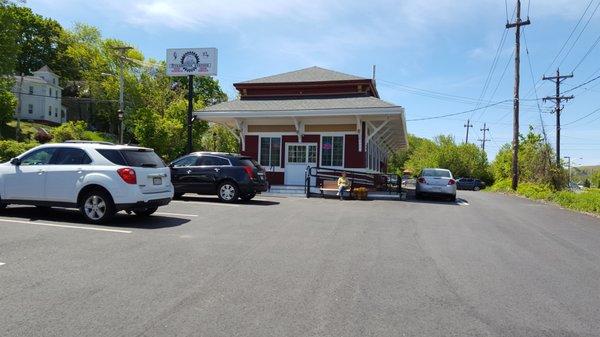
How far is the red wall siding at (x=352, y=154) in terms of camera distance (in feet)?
72.8

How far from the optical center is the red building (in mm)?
21625

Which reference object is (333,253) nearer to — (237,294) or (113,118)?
(237,294)

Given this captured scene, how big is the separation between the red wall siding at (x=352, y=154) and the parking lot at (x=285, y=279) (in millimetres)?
11837

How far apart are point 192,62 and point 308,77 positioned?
21.2 ft

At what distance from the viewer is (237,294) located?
16.7ft

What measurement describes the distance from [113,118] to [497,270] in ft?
229

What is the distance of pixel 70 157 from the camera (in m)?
9.87

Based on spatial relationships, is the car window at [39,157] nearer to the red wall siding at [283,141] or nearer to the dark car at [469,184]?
the red wall siding at [283,141]

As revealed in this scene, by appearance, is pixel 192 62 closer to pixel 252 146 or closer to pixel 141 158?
pixel 252 146

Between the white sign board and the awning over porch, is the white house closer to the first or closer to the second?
Result: the white sign board

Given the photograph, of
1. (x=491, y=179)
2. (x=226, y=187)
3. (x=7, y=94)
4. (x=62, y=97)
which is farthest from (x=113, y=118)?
(x=226, y=187)

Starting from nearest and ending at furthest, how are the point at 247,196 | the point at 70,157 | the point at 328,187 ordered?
the point at 70,157 < the point at 247,196 < the point at 328,187

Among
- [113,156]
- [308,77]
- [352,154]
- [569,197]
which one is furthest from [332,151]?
[113,156]

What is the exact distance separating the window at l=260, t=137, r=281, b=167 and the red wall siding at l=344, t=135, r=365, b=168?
3553 millimetres
